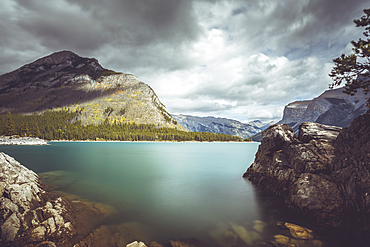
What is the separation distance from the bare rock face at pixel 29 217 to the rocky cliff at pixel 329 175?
666 inches

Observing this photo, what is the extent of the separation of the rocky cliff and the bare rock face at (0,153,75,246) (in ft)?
55.5

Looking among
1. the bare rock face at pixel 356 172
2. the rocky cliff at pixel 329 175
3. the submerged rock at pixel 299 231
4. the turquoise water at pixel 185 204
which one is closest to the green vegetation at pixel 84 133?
the turquoise water at pixel 185 204

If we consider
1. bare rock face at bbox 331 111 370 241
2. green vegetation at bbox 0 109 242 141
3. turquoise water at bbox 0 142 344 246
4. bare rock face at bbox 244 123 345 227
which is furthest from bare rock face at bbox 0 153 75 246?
green vegetation at bbox 0 109 242 141

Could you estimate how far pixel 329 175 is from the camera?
46.9 ft

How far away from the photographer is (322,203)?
1273 cm

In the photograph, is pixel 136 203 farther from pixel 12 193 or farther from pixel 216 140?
pixel 216 140

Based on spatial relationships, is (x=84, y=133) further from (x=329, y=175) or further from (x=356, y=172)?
(x=356, y=172)

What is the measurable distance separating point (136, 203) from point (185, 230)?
22.2 feet

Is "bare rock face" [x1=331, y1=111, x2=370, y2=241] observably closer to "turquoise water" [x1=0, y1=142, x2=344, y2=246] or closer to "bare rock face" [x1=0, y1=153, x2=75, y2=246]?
"turquoise water" [x1=0, y1=142, x2=344, y2=246]

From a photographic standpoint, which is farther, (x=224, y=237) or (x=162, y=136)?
(x=162, y=136)

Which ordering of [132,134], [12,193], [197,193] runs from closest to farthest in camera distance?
[12,193]
[197,193]
[132,134]

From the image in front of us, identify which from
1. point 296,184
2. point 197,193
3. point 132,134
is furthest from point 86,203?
point 132,134

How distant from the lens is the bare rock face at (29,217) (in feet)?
29.9

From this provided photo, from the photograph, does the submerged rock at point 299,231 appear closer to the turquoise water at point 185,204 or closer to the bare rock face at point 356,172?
the turquoise water at point 185,204
